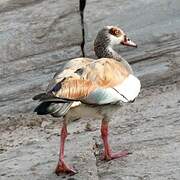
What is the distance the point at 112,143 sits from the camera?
6.79 metres

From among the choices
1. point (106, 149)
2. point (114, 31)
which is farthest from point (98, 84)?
point (114, 31)

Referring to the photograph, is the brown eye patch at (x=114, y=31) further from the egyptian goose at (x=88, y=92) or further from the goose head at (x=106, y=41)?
the egyptian goose at (x=88, y=92)

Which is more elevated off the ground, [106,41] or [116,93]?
[106,41]

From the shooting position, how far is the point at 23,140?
7297 millimetres

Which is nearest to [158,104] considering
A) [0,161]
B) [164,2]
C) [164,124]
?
[164,124]

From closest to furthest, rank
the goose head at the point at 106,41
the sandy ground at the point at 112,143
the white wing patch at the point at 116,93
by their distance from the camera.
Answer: the white wing patch at the point at 116,93 → the sandy ground at the point at 112,143 → the goose head at the point at 106,41

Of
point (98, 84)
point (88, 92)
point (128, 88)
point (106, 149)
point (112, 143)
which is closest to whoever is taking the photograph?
point (88, 92)

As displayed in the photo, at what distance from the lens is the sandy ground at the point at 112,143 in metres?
5.99

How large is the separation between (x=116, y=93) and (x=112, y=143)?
0.95 metres

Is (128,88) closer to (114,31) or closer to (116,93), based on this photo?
(116,93)

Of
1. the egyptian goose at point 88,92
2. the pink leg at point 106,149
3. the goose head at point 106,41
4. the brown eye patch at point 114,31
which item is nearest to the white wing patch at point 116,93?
the egyptian goose at point 88,92

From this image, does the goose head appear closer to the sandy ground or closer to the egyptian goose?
the egyptian goose

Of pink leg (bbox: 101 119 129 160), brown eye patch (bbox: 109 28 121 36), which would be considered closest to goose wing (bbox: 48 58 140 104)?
pink leg (bbox: 101 119 129 160)

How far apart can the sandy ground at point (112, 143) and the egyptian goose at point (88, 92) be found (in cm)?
20
